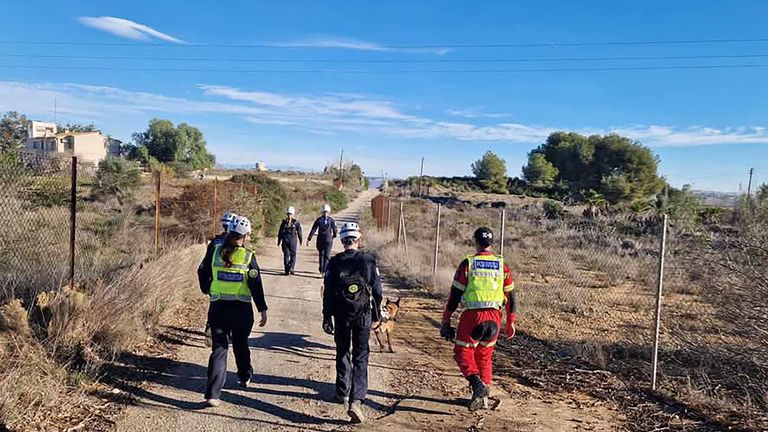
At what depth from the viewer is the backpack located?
211 inches

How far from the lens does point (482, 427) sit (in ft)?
16.8

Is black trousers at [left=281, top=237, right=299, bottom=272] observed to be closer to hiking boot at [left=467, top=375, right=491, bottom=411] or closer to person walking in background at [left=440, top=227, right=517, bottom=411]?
person walking in background at [left=440, top=227, right=517, bottom=411]

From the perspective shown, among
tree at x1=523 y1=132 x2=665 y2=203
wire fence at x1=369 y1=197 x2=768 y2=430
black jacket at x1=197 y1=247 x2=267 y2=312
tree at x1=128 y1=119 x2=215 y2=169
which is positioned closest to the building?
tree at x1=128 y1=119 x2=215 y2=169

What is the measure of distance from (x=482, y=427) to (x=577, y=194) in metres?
56.3

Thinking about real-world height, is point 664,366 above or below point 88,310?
below

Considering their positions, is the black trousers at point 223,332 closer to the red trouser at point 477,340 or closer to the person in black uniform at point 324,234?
the red trouser at point 477,340

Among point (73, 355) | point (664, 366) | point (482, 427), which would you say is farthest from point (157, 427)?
point (664, 366)

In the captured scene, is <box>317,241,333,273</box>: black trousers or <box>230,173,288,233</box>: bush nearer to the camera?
<box>317,241,333,273</box>: black trousers

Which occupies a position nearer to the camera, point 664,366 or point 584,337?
point 664,366

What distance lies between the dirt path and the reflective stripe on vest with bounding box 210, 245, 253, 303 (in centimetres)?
100

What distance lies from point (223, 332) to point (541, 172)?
66.4 metres

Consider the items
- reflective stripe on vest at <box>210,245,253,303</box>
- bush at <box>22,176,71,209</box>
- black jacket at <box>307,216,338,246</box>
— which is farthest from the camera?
black jacket at <box>307,216,338,246</box>

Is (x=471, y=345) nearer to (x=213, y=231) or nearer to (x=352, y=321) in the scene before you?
(x=352, y=321)

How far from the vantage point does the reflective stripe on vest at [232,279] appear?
5488 millimetres
